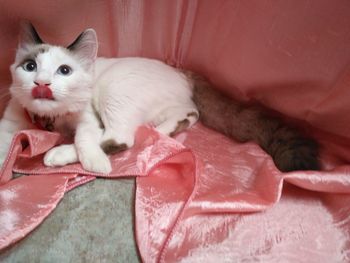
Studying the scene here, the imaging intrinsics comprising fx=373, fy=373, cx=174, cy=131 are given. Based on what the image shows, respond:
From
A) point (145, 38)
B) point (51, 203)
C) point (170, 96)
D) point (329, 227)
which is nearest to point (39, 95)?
point (51, 203)

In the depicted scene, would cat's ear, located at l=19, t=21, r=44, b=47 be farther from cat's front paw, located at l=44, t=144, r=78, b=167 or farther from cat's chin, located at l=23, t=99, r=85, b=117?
cat's front paw, located at l=44, t=144, r=78, b=167

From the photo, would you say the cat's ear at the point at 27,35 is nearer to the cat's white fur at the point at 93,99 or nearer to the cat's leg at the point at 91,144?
the cat's white fur at the point at 93,99

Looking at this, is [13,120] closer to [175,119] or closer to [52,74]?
[52,74]

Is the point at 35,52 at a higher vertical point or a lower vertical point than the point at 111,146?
higher

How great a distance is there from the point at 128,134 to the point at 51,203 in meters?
0.31

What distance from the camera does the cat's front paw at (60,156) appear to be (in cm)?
100

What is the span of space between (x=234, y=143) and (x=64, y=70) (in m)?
0.58

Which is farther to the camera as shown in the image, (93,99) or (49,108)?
(93,99)

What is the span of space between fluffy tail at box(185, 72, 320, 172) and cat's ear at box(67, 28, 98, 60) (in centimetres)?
39

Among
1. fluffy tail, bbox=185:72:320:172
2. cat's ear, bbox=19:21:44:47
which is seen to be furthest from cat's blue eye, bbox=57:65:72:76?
fluffy tail, bbox=185:72:320:172

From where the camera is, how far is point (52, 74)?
977 mm

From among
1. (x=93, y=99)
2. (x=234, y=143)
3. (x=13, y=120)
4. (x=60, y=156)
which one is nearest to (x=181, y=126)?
(x=234, y=143)

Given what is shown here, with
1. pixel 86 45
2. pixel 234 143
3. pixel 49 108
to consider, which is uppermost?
pixel 86 45

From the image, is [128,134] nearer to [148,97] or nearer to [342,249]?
[148,97]
